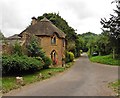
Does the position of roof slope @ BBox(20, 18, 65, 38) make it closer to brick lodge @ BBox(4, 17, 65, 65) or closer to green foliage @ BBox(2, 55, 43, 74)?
brick lodge @ BBox(4, 17, 65, 65)

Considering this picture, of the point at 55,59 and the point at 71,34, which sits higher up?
the point at 71,34

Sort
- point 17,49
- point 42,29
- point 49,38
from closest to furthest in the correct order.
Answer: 1. point 17,49
2. point 49,38
3. point 42,29

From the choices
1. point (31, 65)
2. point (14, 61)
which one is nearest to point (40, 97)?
point (14, 61)

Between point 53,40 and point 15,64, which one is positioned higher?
point 53,40

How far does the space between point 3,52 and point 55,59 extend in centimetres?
1767

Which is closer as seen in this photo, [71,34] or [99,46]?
[71,34]

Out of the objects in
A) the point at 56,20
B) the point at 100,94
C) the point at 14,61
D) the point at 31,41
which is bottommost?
the point at 100,94

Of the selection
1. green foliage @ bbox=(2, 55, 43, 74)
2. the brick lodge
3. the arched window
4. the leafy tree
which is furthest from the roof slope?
the leafy tree

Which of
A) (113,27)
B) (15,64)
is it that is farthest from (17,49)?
(113,27)

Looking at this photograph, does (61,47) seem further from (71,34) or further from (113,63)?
(71,34)

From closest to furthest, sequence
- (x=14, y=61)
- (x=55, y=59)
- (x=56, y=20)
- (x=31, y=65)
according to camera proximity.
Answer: (x=14, y=61) → (x=31, y=65) → (x=55, y=59) → (x=56, y=20)

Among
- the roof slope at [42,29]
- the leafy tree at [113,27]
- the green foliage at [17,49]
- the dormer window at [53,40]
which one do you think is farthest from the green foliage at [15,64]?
the dormer window at [53,40]

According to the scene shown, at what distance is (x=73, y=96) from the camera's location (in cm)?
1692

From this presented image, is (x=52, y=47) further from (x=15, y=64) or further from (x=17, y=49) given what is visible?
(x=15, y=64)
